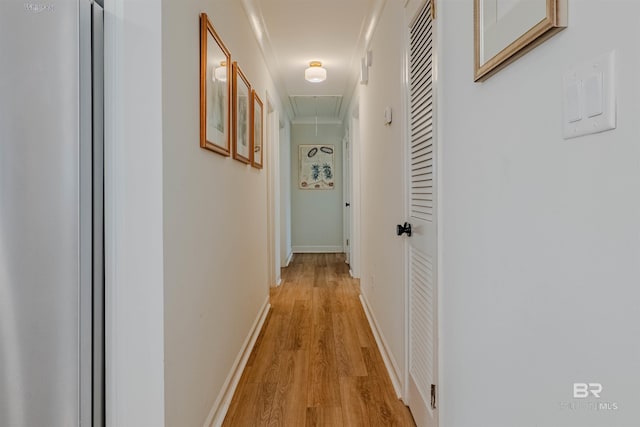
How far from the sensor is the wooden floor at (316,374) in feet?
5.82

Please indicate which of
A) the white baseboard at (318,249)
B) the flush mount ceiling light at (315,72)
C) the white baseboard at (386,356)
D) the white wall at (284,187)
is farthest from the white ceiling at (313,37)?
the white baseboard at (318,249)

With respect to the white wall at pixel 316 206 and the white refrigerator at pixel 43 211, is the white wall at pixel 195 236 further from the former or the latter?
the white wall at pixel 316 206

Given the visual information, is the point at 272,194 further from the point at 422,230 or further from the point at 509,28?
the point at 509,28

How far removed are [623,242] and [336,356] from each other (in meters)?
2.15

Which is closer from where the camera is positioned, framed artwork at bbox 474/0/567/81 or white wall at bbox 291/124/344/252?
framed artwork at bbox 474/0/567/81

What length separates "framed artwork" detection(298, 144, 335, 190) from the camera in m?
6.67

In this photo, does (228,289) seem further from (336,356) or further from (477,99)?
(477,99)

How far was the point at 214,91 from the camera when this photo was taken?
1656 millimetres

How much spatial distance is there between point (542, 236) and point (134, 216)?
1091 millimetres

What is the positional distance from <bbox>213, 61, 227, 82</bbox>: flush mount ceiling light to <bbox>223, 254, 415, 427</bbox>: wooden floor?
1.63m

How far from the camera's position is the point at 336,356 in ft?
8.02

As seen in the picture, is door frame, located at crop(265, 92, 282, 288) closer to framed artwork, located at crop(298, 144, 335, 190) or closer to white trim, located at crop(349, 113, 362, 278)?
white trim, located at crop(349, 113, 362, 278)

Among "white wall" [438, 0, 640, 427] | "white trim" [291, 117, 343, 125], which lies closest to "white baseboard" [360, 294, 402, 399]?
"white wall" [438, 0, 640, 427]

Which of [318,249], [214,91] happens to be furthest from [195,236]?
[318,249]
